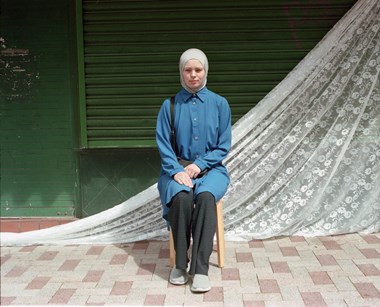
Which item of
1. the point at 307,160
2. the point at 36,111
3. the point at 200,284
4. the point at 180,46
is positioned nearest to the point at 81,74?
the point at 36,111

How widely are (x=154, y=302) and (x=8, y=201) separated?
7.53ft

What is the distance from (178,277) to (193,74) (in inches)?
55.3

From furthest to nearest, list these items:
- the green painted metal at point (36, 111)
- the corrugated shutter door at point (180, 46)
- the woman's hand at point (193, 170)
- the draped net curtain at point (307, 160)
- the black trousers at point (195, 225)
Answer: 1. the green painted metal at point (36, 111)
2. the corrugated shutter door at point (180, 46)
3. the draped net curtain at point (307, 160)
4. the woman's hand at point (193, 170)
5. the black trousers at point (195, 225)

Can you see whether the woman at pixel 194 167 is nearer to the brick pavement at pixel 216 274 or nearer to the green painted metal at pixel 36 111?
the brick pavement at pixel 216 274

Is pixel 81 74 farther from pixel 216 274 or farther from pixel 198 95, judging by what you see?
pixel 216 274

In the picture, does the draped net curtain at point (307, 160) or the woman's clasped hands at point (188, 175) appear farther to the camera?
the draped net curtain at point (307, 160)

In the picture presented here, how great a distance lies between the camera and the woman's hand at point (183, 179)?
12.9 ft

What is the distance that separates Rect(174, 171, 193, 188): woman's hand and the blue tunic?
0.25ft

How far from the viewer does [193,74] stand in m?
3.98

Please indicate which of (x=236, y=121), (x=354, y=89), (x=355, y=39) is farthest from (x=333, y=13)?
(x=236, y=121)

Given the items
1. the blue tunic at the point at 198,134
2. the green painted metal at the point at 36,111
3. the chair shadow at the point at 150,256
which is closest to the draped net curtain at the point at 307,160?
the chair shadow at the point at 150,256

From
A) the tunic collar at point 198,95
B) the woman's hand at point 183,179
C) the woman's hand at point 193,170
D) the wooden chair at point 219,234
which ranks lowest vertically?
the wooden chair at point 219,234

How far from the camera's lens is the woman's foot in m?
3.73

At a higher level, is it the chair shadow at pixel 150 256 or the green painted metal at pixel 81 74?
the green painted metal at pixel 81 74
